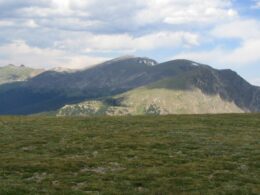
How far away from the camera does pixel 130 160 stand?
3712cm

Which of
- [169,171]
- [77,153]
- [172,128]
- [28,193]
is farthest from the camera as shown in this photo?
[172,128]

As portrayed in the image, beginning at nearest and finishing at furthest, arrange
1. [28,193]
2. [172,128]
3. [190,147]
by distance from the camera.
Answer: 1. [28,193]
2. [190,147]
3. [172,128]

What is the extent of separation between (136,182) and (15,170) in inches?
376

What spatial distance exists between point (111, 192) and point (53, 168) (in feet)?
26.3

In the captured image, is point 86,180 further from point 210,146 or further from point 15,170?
point 210,146

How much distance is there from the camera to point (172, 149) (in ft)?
139

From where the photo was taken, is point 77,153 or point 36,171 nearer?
point 36,171

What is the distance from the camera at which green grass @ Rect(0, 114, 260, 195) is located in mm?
28344

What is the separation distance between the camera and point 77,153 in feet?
132

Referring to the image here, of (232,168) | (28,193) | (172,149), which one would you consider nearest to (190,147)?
(172,149)

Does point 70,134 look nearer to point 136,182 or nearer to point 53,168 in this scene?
point 53,168

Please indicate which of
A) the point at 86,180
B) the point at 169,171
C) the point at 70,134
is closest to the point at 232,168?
the point at 169,171

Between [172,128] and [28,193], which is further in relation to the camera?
[172,128]

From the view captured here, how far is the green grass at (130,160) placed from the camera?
1116 inches
